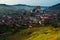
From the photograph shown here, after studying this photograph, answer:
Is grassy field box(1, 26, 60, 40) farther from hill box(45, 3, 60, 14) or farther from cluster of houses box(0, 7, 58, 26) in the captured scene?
hill box(45, 3, 60, 14)

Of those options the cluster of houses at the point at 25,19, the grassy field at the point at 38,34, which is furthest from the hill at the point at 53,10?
the grassy field at the point at 38,34

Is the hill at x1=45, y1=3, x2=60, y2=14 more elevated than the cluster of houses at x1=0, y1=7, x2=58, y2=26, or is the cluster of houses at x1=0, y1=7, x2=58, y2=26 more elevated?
the hill at x1=45, y1=3, x2=60, y2=14

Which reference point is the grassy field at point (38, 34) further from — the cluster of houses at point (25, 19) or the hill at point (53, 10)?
the hill at point (53, 10)

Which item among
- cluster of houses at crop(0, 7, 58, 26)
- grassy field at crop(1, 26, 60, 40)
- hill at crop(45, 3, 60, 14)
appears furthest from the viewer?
hill at crop(45, 3, 60, 14)

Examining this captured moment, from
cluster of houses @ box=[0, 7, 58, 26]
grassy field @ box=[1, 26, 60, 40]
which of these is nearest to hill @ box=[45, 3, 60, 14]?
cluster of houses @ box=[0, 7, 58, 26]

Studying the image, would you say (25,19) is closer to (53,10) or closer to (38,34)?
(38,34)

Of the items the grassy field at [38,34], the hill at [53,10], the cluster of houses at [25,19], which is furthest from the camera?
the hill at [53,10]

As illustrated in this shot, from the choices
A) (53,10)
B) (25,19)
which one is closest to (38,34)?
(25,19)

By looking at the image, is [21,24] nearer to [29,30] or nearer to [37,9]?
[29,30]

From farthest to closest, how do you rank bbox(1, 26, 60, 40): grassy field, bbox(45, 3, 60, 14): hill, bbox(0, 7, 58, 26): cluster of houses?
bbox(45, 3, 60, 14): hill
bbox(0, 7, 58, 26): cluster of houses
bbox(1, 26, 60, 40): grassy field
